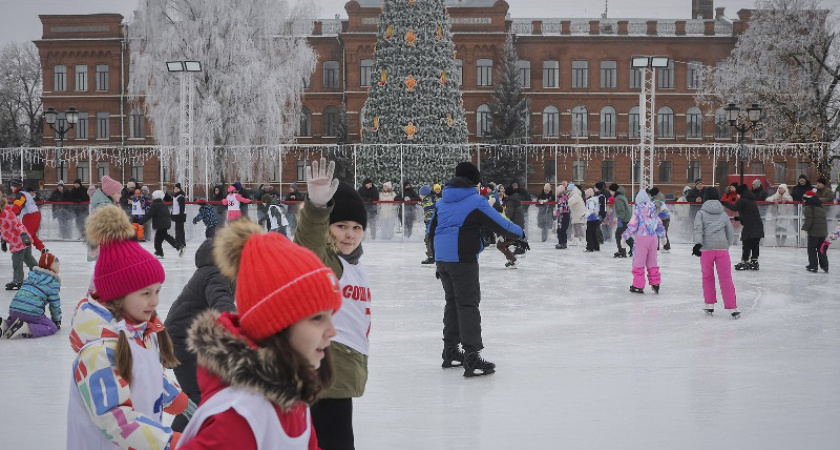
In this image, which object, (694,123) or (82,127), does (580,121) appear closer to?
(694,123)

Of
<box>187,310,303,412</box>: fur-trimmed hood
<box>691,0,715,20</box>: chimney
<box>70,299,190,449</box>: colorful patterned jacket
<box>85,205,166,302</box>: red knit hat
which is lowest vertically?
<box>70,299,190,449</box>: colorful patterned jacket

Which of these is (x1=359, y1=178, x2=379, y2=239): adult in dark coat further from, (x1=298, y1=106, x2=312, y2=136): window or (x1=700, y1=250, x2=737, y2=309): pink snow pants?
(x1=298, y1=106, x2=312, y2=136): window

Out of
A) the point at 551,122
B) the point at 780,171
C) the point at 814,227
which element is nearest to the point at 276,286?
the point at 814,227

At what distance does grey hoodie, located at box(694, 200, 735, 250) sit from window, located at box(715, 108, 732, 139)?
3931 centimetres

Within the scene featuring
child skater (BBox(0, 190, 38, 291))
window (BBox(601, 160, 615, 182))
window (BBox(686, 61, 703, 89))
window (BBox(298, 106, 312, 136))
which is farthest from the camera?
window (BBox(298, 106, 312, 136))

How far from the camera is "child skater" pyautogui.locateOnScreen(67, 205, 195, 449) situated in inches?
96.0

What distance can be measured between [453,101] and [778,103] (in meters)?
14.1

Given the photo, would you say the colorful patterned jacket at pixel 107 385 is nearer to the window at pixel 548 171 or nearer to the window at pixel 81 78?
the window at pixel 548 171

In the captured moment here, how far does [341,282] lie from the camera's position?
3.24m

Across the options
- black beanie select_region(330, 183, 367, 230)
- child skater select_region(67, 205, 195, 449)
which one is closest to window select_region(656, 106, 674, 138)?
black beanie select_region(330, 183, 367, 230)

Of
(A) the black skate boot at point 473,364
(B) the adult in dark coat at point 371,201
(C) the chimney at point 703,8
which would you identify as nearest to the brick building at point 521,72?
(C) the chimney at point 703,8

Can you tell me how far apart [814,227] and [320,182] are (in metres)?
12.2

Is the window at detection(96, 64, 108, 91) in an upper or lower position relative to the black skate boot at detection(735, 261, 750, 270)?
upper

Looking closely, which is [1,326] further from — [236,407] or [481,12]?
[481,12]
